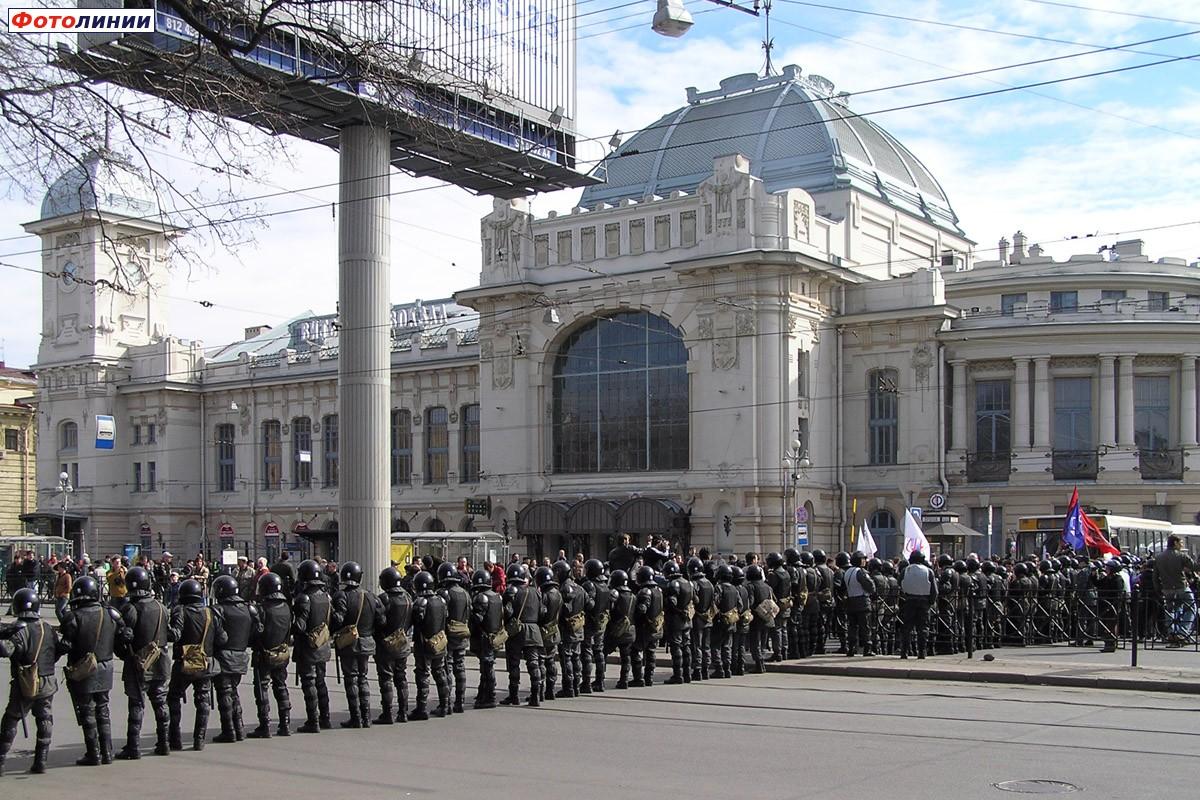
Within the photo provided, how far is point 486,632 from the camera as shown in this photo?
17.2m

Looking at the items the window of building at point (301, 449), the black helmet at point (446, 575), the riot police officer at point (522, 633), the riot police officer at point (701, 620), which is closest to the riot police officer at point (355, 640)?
the black helmet at point (446, 575)

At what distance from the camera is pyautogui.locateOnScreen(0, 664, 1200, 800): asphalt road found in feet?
37.0

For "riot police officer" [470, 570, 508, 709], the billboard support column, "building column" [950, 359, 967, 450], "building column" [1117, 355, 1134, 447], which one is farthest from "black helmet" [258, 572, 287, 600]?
"building column" [1117, 355, 1134, 447]

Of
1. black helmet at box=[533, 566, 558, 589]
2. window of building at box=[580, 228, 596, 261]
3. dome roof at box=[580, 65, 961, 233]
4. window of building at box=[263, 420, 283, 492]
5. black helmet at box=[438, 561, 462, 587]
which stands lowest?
black helmet at box=[533, 566, 558, 589]

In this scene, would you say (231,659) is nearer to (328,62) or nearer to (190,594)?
(190,594)

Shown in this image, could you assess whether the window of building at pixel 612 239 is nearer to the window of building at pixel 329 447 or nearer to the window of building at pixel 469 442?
the window of building at pixel 469 442

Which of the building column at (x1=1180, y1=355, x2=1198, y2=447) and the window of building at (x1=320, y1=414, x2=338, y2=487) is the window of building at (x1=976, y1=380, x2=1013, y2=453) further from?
the window of building at (x1=320, y1=414, x2=338, y2=487)

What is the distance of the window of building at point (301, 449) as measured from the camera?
229 ft

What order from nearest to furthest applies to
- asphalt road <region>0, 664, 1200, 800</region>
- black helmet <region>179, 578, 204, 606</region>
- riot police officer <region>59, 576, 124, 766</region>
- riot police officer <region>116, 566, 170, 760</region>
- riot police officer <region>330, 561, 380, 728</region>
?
asphalt road <region>0, 664, 1200, 800</region> < riot police officer <region>59, 576, 124, 766</region> < riot police officer <region>116, 566, 170, 760</region> < black helmet <region>179, 578, 204, 606</region> < riot police officer <region>330, 561, 380, 728</region>

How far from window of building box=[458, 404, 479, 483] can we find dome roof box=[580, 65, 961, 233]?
35.9 feet

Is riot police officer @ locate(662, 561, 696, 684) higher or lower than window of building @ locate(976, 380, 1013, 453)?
lower

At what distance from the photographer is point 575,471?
57.4 m

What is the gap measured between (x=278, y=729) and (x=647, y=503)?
3819 cm

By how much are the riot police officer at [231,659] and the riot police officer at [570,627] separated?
4.72 metres
